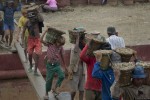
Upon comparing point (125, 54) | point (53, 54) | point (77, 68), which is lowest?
point (77, 68)

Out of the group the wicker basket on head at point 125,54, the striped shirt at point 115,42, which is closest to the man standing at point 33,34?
the striped shirt at point 115,42

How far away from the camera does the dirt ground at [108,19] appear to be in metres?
15.3

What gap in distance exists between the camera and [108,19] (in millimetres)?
16781

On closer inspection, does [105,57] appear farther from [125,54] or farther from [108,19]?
[108,19]

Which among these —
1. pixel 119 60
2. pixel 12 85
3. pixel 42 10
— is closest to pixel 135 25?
pixel 42 10

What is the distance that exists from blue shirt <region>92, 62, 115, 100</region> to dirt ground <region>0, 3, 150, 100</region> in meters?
7.10

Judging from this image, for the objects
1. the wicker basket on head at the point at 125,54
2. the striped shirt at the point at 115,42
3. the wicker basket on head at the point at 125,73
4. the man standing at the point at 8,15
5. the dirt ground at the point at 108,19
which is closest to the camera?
the wicker basket on head at the point at 125,73

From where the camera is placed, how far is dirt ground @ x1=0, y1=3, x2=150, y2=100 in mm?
15266

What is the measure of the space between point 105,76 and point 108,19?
9.81m

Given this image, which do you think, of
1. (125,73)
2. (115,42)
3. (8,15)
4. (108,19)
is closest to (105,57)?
(125,73)

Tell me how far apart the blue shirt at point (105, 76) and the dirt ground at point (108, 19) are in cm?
710

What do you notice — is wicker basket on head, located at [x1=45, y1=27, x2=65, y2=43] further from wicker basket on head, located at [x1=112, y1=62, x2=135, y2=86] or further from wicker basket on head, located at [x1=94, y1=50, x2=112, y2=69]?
wicker basket on head, located at [x1=112, y1=62, x2=135, y2=86]

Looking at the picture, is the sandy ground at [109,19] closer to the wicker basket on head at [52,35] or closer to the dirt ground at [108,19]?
the dirt ground at [108,19]

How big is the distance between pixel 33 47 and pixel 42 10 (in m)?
8.19
